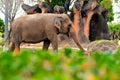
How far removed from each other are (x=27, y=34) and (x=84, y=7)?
10.4m

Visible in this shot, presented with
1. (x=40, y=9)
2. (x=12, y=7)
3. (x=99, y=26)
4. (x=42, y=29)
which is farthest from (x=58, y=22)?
(x=12, y=7)

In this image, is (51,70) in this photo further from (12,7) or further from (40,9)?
(12,7)

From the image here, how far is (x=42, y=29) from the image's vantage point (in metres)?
14.8

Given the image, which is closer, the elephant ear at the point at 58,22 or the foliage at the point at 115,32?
the elephant ear at the point at 58,22

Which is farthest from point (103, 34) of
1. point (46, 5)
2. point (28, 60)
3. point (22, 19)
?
point (28, 60)

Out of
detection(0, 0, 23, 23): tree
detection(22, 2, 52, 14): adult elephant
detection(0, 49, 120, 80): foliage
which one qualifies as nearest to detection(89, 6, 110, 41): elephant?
detection(22, 2, 52, 14): adult elephant

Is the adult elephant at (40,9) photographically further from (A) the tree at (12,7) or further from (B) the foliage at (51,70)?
Result: (B) the foliage at (51,70)

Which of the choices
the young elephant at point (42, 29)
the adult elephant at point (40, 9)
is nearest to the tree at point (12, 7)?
the adult elephant at point (40, 9)

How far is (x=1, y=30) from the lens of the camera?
40.8 metres

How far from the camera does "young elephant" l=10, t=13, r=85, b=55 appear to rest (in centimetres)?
1436

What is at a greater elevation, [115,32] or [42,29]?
[42,29]

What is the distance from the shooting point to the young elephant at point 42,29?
14.4 meters

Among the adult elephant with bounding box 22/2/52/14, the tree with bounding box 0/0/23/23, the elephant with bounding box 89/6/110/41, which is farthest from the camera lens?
the tree with bounding box 0/0/23/23

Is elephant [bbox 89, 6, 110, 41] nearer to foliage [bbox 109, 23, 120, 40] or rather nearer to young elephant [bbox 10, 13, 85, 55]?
foliage [bbox 109, 23, 120, 40]
